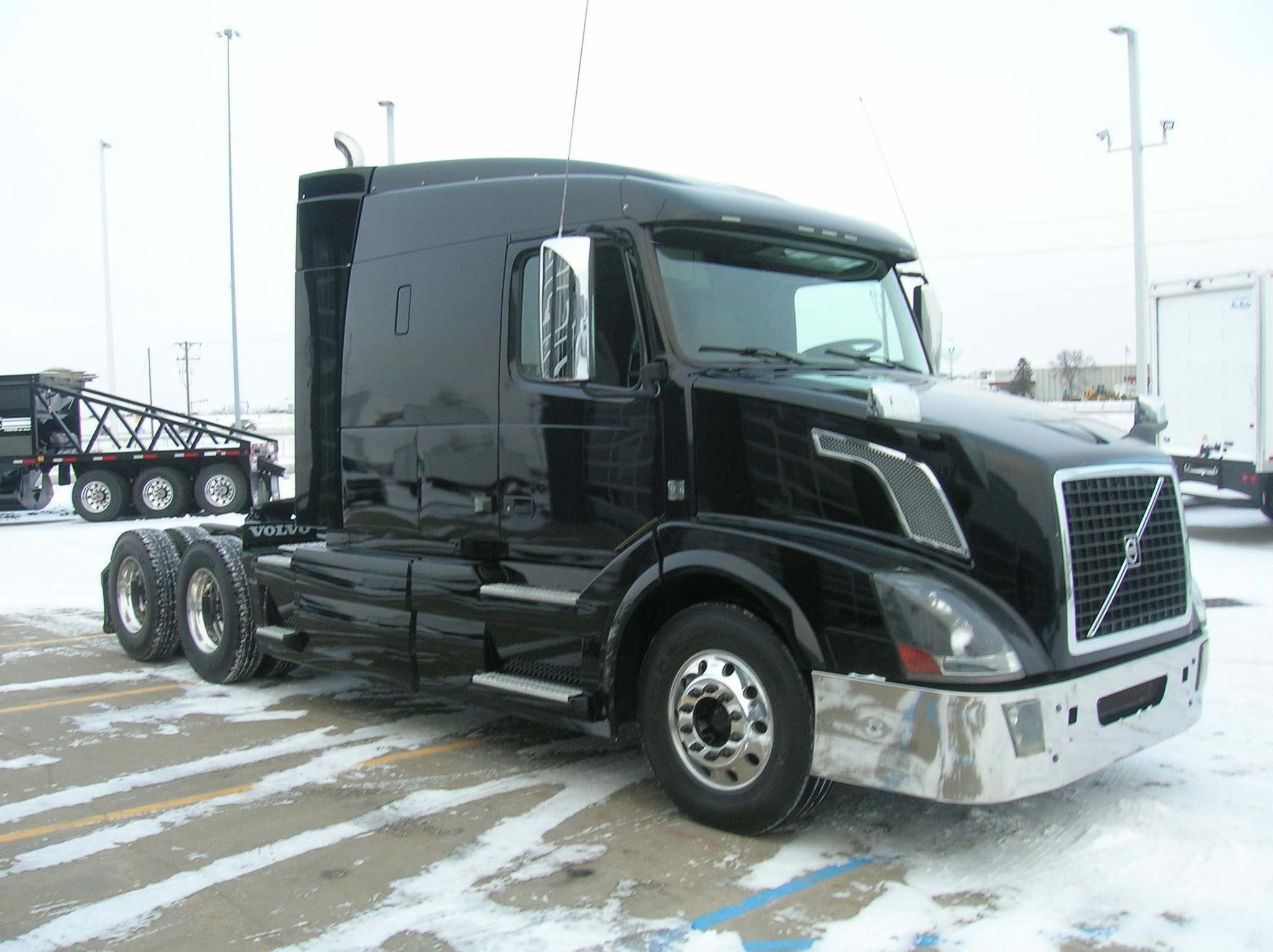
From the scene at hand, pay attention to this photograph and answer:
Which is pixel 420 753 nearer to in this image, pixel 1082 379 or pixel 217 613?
pixel 217 613

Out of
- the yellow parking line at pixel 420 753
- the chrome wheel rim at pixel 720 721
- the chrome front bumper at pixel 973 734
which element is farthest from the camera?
the yellow parking line at pixel 420 753

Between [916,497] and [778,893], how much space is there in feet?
4.84

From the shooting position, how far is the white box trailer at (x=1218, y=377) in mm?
14258

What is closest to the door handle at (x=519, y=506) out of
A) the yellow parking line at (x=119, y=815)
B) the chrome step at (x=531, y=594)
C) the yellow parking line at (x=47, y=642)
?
the chrome step at (x=531, y=594)

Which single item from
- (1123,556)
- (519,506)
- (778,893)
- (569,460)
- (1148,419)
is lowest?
(778,893)

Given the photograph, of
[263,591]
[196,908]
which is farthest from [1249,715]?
[263,591]

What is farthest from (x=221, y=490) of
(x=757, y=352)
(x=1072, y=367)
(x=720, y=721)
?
(x=1072, y=367)

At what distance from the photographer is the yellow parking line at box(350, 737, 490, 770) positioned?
5.72 metres

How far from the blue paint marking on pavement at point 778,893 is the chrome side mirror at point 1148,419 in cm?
236

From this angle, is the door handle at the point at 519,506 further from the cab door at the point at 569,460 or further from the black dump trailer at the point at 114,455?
the black dump trailer at the point at 114,455

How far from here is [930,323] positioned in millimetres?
5930

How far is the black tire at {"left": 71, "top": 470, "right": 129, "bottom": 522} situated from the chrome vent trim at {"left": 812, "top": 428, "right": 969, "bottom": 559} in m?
20.9

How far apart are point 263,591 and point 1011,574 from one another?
4941 millimetres

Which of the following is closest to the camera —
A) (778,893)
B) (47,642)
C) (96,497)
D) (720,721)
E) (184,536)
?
(778,893)
